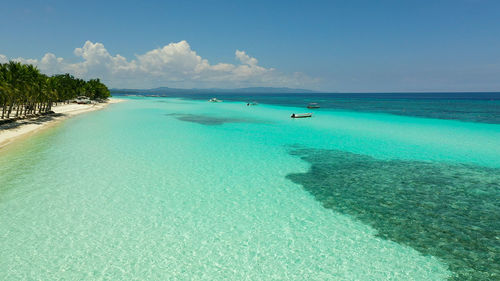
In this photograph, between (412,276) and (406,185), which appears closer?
(412,276)

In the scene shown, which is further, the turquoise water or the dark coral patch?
the dark coral patch

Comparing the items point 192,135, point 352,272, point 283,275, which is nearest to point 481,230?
point 352,272

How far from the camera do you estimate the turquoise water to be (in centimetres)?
849

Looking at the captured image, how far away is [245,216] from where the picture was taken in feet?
39.8

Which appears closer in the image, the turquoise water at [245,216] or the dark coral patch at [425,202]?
the turquoise water at [245,216]

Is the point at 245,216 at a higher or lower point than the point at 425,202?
lower

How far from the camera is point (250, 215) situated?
12.2 meters

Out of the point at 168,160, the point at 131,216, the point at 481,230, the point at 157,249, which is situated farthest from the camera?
the point at 168,160

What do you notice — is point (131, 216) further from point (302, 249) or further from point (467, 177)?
point (467, 177)

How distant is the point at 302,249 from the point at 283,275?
5.28ft

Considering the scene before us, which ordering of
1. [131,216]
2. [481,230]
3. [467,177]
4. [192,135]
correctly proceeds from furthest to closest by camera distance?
[192,135] → [467,177] → [131,216] → [481,230]

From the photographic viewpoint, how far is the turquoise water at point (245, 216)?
27.9 feet

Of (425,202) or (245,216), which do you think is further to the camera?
(425,202)

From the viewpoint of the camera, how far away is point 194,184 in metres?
16.1
